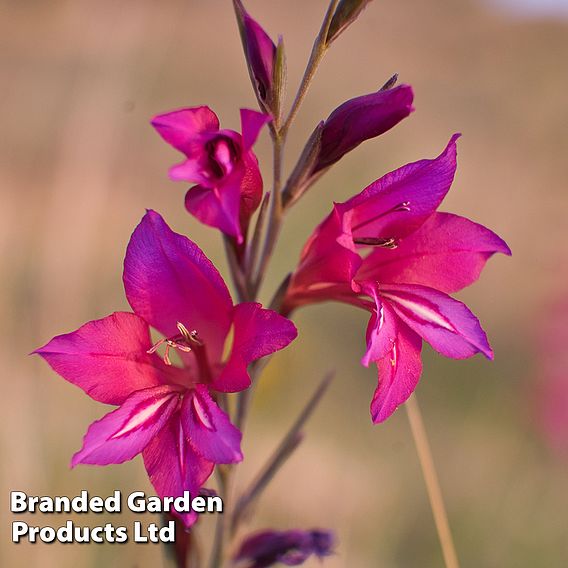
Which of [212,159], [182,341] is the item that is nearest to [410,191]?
[212,159]

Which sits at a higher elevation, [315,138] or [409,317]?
[315,138]

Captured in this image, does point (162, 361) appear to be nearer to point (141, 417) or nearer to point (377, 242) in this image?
point (141, 417)

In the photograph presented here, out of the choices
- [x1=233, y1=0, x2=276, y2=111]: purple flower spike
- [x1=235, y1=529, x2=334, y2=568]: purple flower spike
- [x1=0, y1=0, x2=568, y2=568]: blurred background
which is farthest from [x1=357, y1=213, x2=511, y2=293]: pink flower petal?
[x1=0, y1=0, x2=568, y2=568]: blurred background

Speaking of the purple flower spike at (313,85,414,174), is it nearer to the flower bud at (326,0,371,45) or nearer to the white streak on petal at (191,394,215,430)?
the flower bud at (326,0,371,45)

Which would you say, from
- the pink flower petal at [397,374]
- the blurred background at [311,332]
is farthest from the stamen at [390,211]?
the blurred background at [311,332]

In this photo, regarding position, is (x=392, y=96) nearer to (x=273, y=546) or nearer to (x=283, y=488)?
(x=273, y=546)

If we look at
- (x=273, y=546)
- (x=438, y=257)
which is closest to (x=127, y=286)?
(x=438, y=257)

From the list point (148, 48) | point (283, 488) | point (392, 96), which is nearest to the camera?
point (392, 96)
